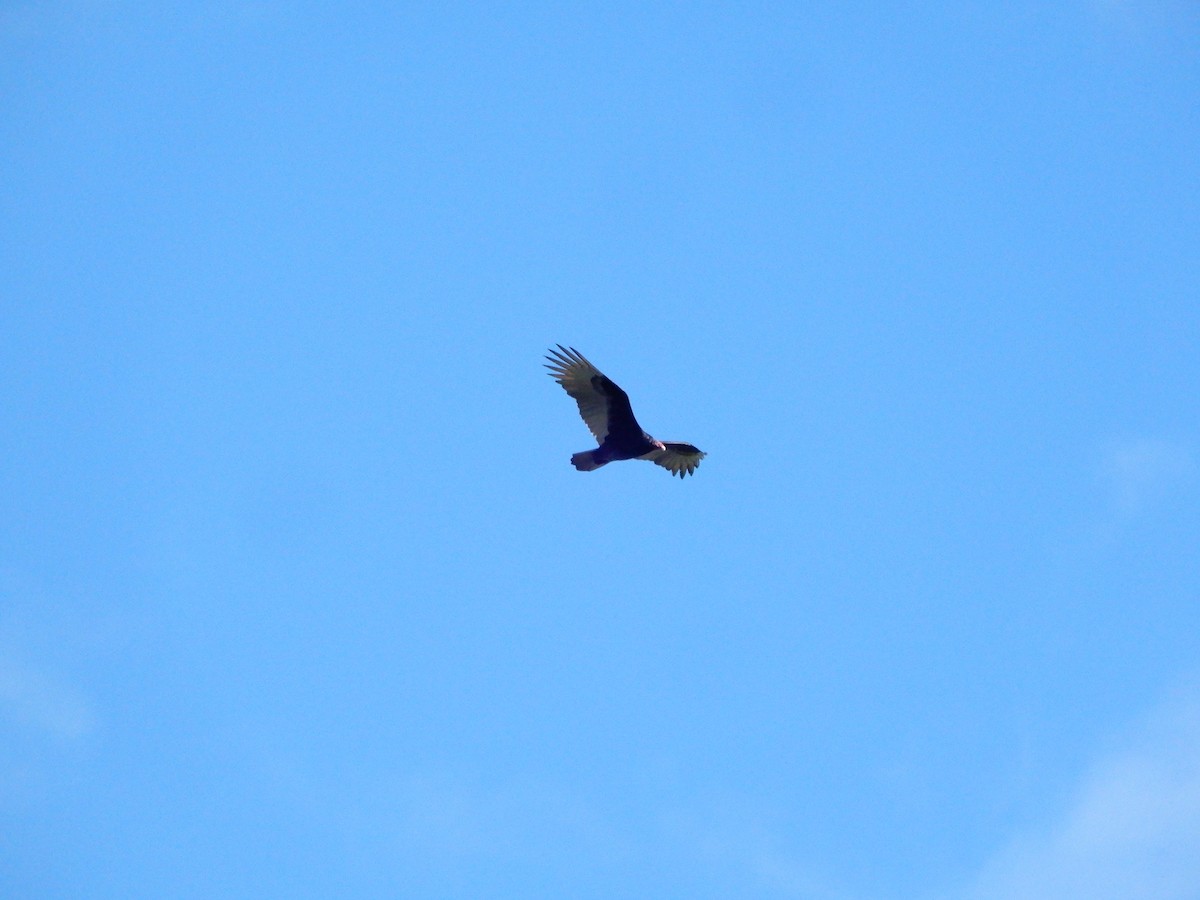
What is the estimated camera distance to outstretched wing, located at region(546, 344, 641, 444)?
97.3 feet

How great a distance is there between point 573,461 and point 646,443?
1.52 meters

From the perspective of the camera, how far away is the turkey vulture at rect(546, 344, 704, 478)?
29.7 meters

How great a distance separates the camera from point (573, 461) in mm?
29641

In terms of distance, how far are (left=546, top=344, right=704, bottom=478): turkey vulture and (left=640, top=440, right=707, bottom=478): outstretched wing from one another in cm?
66

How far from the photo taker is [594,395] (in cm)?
2995

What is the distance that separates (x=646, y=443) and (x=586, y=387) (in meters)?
1.57

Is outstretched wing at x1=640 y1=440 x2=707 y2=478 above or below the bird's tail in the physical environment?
above

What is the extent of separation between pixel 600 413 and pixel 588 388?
0.54 m

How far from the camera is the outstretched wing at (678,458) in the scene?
31.1m

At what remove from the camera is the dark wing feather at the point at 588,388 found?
2972 cm

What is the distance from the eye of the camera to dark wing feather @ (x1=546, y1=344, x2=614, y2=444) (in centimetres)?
→ 2972

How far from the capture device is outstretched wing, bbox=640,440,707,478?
102ft

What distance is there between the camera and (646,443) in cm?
3017

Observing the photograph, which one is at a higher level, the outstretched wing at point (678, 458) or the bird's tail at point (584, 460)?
the outstretched wing at point (678, 458)
